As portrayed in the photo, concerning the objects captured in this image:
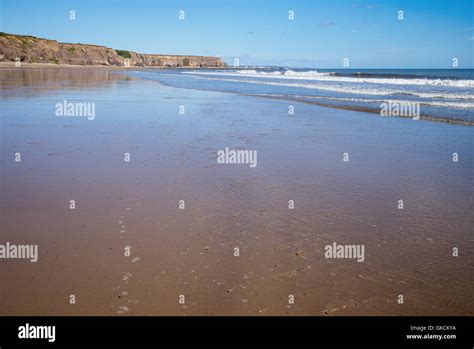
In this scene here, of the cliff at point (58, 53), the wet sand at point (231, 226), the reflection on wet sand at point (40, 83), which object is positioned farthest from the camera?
the cliff at point (58, 53)

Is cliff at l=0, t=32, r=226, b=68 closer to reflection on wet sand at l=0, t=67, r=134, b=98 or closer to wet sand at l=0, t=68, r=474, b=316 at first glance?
reflection on wet sand at l=0, t=67, r=134, b=98

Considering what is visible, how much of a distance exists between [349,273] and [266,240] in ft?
3.28

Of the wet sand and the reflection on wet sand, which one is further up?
the reflection on wet sand

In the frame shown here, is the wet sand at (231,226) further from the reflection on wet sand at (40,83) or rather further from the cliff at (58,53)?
the cliff at (58,53)

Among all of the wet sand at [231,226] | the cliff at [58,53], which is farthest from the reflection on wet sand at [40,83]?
the cliff at [58,53]

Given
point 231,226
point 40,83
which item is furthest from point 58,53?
point 231,226

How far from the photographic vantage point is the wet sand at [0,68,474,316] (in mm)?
3180

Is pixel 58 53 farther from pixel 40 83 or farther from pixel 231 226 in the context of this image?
pixel 231 226

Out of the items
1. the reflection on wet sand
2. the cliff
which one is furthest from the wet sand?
the cliff

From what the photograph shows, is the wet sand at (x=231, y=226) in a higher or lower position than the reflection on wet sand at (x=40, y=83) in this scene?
lower

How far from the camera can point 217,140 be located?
938 cm

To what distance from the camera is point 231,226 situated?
453 cm

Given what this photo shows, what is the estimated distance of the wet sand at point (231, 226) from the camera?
3.18 metres

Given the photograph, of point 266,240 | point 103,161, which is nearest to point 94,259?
point 266,240
